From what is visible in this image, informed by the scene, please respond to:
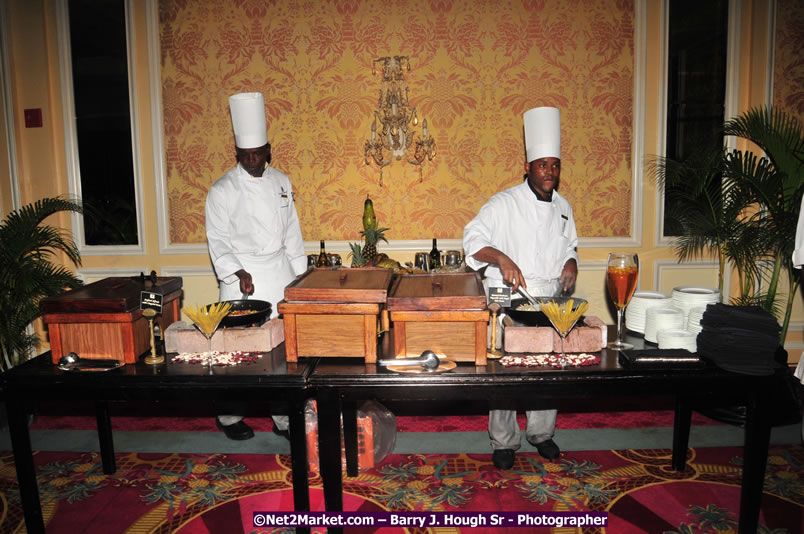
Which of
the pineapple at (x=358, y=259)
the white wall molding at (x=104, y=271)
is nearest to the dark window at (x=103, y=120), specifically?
the white wall molding at (x=104, y=271)

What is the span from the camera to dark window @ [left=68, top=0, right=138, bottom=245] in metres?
4.16

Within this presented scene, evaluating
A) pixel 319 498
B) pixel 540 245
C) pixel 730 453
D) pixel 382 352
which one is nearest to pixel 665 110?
pixel 540 245

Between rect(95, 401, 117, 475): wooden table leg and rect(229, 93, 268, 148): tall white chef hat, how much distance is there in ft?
5.05

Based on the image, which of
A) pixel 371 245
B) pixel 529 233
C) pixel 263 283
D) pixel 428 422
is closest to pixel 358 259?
pixel 371 245

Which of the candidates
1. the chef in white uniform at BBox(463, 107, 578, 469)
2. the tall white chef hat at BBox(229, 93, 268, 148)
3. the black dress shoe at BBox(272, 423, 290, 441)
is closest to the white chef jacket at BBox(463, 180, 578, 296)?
the chef in white uniform at BBox(463, 107, 578, 469)

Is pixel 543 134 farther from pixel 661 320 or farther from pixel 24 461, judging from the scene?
pixel 24 461

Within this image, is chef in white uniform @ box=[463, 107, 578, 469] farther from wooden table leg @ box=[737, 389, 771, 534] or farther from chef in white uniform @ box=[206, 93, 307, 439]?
chef in white uniform @ box=[206, 93, 307, 439]

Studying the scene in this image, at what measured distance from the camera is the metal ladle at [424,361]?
1726 millimetres

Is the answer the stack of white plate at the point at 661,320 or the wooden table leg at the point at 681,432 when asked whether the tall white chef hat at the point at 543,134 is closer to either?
the stack of white plate at the point at 661,320

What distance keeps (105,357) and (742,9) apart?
467cm

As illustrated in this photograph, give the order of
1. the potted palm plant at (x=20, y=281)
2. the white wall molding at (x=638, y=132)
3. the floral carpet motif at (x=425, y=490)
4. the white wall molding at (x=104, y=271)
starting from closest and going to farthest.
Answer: the floral carpet motif at (x=425, y=490)
the potted palm plant at (x=20, y=281)
the white wall molding at (x=638, y=132)
the white wall molding at (x=104, y=271)

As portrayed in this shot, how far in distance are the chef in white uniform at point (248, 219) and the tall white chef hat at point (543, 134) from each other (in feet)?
4.81

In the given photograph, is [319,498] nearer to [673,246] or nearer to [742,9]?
[673,246]

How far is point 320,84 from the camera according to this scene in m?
4.16
